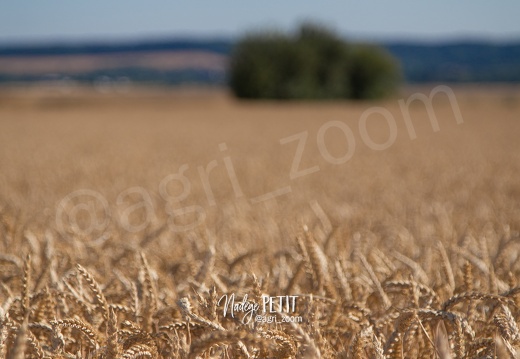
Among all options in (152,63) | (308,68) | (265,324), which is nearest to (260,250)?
(265,324)

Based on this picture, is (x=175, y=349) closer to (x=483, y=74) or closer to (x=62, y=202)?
(x=62, y=202)

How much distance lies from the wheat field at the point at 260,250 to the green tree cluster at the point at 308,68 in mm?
34587

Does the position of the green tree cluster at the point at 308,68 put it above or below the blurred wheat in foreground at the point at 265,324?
below

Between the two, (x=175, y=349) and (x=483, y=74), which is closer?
(x=175, y=349)

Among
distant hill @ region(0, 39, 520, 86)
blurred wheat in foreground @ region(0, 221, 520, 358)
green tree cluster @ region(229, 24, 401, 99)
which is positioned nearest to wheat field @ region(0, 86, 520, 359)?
blurred wheat in foreground @ region(0, 221, 520, 358)

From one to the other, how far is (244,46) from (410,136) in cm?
3539

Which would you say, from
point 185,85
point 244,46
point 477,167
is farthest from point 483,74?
point 477,167

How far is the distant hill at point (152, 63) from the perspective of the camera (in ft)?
253

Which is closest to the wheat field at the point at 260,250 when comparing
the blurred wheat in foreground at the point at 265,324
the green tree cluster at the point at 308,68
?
the blurred wheat in foreground at the point at 265,324

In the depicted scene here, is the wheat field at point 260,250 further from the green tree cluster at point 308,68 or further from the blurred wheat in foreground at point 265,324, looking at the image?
the green tree cluster at point 308,68

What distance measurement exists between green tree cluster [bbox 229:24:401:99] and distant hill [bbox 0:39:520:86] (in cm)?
1859

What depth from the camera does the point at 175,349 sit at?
48.5 inches

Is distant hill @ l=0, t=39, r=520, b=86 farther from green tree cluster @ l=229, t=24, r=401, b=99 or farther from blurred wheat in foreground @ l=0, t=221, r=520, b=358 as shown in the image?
blurred wheat in foreground @ l=0, t=221, r=520, b=358

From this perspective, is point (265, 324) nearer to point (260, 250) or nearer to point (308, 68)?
point (260, 250)
